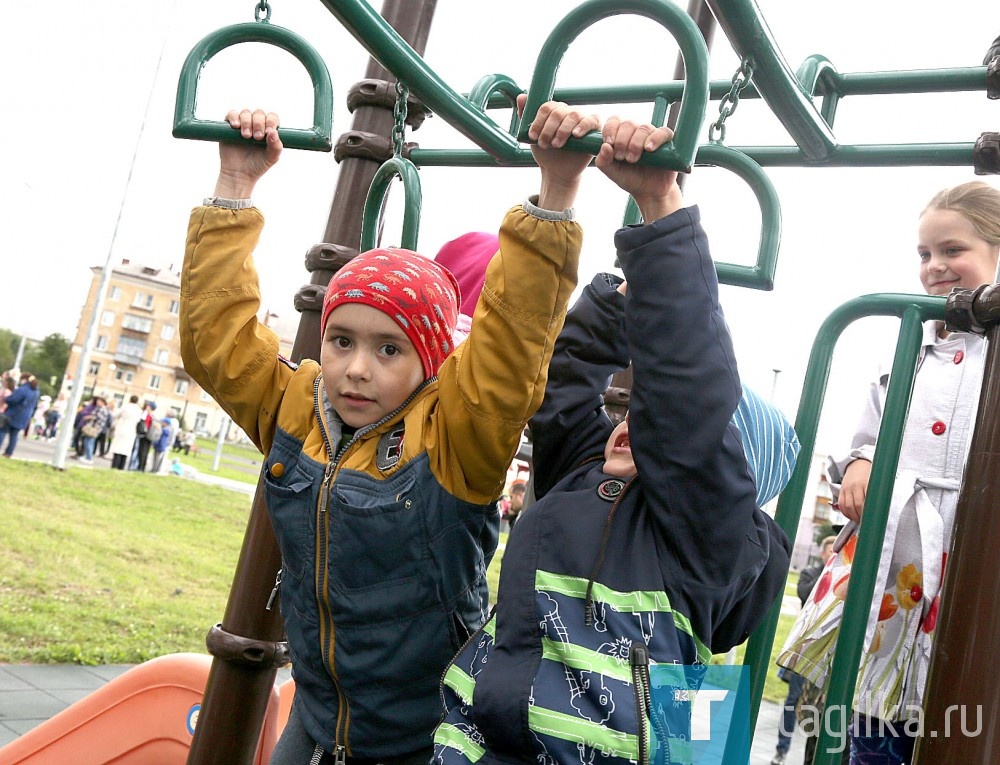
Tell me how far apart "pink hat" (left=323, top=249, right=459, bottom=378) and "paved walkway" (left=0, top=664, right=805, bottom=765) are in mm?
2521

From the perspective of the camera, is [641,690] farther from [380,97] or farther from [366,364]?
[380,97]

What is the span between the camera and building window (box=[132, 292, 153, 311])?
5872 centimetres

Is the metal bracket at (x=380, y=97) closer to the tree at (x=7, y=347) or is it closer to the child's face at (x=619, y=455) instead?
the child's face at (x=619, y=455)

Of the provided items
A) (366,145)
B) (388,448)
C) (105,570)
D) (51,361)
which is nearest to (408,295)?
(388,448)

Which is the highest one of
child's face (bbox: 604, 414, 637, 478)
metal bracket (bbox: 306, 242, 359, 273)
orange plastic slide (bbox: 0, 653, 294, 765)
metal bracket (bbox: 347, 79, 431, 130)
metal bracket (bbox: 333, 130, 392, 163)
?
metal bracket (bbox: 347, 79, 431, 130)

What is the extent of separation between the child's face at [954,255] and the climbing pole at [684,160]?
274 mm

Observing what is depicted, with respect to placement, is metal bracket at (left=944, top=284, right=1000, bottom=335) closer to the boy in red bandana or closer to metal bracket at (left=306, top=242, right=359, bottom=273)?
the boy in red bandana

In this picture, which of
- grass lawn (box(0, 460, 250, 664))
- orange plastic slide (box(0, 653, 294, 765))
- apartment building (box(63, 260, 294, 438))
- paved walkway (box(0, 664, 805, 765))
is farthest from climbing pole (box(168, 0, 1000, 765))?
apartment building (box(63, 260, 294, 438))

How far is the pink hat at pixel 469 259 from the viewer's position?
2.22m

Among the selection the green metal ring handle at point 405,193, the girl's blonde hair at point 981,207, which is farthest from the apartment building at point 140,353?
the girl's blonde hair at point 981,207

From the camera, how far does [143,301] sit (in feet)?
195

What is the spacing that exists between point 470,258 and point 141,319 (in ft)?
202

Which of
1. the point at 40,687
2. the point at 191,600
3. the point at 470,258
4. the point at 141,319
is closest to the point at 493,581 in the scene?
the point at 191,600

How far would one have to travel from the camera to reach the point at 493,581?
9.96 metres
